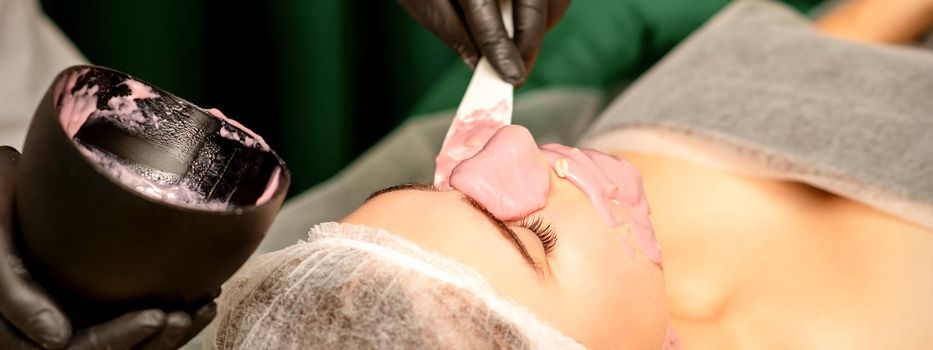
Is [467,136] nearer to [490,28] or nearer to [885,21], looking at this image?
[490,28]

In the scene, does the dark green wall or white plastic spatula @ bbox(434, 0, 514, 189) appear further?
the dark green wall

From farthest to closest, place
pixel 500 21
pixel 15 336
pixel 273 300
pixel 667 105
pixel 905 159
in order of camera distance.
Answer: pixel 667 105 → pixel 905 159 → pixel 500 21 → pixel 273 300 → pixel 15 336

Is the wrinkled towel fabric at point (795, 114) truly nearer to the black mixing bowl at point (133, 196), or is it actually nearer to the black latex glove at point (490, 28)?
the black latex glove at point (490, 28)

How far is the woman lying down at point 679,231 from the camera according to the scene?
767mm

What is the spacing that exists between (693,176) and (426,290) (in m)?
0.68

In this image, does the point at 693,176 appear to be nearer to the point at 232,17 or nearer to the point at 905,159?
the point at 905,159

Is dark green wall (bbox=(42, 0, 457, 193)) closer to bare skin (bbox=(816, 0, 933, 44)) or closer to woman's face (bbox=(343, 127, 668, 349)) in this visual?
bare skin (bbox=(816, 0, 933, 44))

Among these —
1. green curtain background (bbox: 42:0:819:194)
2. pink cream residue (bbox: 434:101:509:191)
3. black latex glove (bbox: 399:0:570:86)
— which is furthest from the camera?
green curtain background (bbox: 42:0:819:194)

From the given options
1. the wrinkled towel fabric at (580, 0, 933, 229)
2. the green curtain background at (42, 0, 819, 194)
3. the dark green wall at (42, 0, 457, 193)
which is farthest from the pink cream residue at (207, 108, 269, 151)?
the dark green wall at (42, 0, 457, 193)

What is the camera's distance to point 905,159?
3.94ft

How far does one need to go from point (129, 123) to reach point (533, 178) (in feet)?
1.36

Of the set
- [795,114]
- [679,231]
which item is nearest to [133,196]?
[679,231]

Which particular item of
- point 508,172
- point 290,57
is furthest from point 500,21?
point 290,57

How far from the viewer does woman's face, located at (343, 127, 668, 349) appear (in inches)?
31.5
